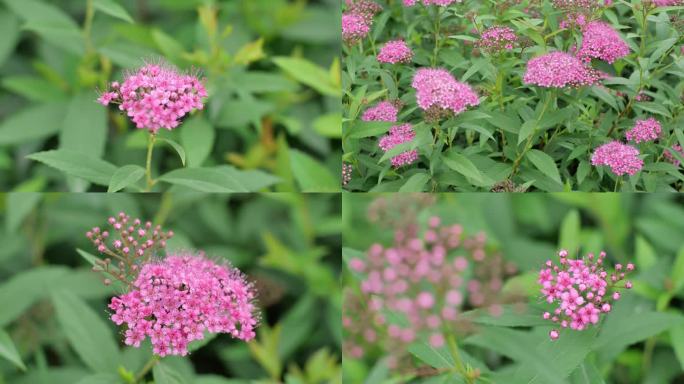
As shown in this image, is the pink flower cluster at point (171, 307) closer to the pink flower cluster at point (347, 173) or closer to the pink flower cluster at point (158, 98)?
the pink flower cluster at point (158, 98)

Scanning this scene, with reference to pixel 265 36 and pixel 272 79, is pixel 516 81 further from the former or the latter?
pixel 265 36

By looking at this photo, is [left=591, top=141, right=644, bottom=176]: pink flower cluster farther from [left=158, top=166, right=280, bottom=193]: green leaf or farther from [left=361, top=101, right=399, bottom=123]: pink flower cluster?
[left=158, top=166, right=280, bottom=193]: green leaf

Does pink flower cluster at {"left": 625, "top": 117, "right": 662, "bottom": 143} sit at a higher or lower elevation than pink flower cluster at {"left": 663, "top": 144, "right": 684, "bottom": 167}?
higher

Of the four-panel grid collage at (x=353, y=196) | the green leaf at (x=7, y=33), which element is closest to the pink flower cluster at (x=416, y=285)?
the four-panel grid collage at (x=353, y=196)

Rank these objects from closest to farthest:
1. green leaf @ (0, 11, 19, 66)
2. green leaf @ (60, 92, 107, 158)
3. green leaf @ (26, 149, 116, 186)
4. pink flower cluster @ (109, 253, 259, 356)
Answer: pink flower cluster @ (109, 253, 259, 356) → green leaf @ (26, 149, 116, 186) → green leaf @ (60, 92, 107, 158) → green leaf @ (0, 11, 19, 66)

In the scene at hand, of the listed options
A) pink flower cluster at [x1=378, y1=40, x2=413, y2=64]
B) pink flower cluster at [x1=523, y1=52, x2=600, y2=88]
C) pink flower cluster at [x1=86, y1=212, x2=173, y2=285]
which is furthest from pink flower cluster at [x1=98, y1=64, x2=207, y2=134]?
pink flower cluster at [x1=523, y1=52, x2=600, y2=88]

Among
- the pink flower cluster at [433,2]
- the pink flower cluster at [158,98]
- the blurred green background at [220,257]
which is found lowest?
the blurred green background at [220,257]
